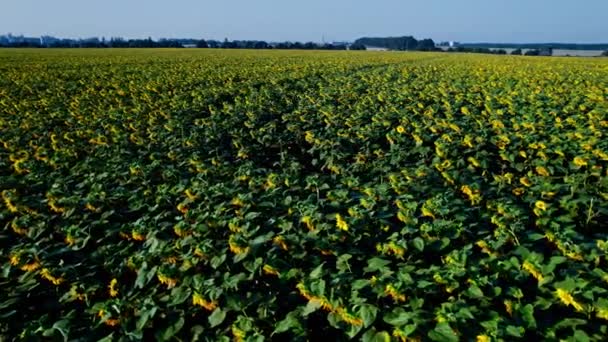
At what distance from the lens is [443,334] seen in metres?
1.99

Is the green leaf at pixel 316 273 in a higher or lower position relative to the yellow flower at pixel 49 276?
higher

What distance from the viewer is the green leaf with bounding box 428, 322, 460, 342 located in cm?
196

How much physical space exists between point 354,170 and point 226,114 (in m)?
4.82

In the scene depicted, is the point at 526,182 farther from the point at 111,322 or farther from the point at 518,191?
the point at 111,322

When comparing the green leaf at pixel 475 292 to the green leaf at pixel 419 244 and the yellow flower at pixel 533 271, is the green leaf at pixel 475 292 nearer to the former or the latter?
the yellow flower at pixel 533 271

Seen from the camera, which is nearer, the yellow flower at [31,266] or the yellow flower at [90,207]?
the yellow flower at [31,266]

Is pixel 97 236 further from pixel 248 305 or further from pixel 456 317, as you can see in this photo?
pixel 456 317

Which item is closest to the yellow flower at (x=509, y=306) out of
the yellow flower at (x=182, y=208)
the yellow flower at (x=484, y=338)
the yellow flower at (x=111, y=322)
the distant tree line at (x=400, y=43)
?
the yellow flower at (x=484, y=338)

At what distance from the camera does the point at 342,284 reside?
246cm

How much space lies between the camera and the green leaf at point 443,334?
196 cm

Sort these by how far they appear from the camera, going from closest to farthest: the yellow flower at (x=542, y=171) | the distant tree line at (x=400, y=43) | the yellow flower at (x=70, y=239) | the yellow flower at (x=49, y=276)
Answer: the yellow flower at (x=49, y=276)
the yellow flower at (x=70, y=239)
the yellow flower at (x=542, y=171)
the distant tree line at (x=400, y=43)

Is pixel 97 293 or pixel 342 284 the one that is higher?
pixel 342 284

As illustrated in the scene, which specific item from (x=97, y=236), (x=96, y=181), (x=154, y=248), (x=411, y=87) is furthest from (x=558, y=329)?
(x=411, y=87)

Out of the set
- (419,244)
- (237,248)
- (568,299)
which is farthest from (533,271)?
(237,248)
